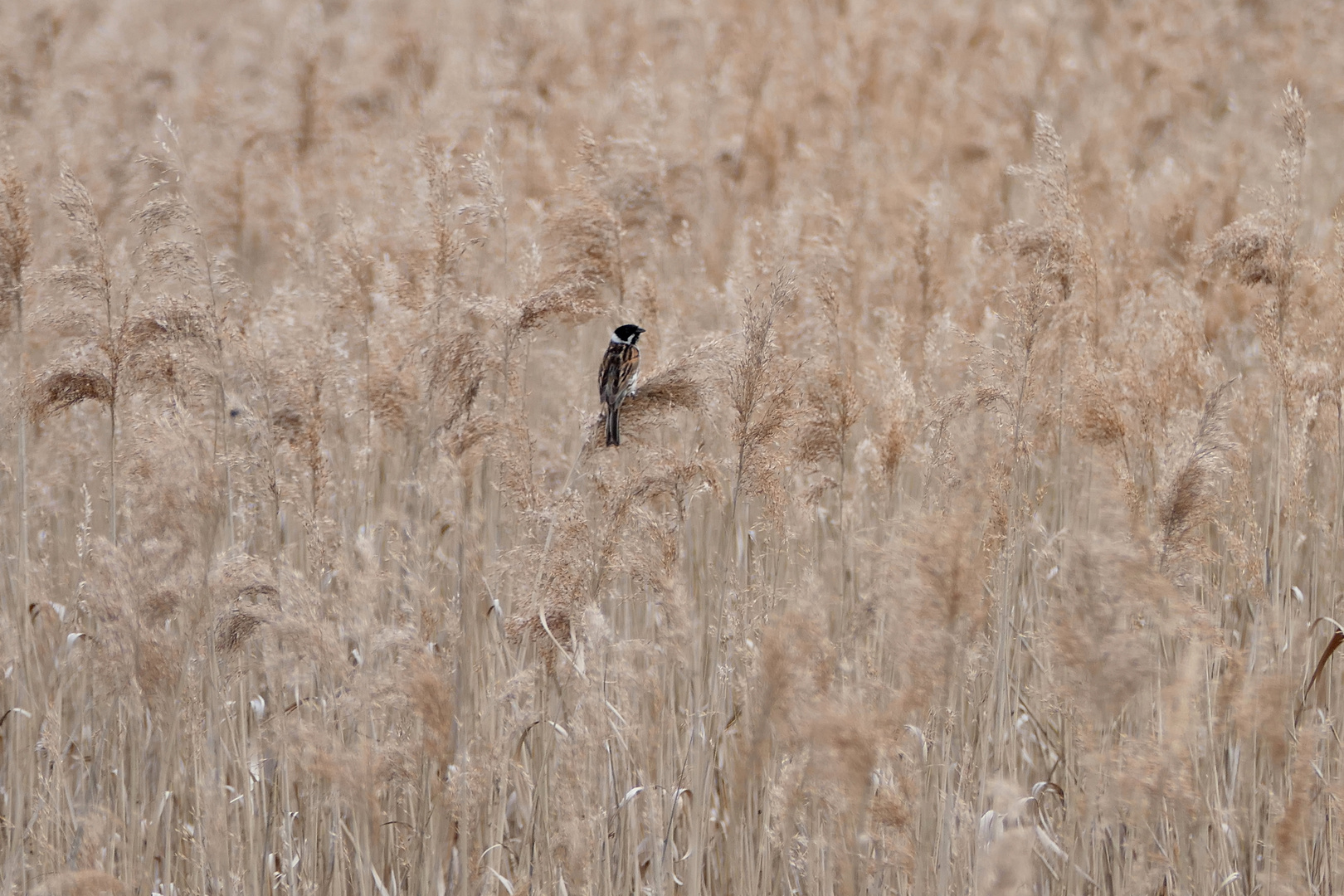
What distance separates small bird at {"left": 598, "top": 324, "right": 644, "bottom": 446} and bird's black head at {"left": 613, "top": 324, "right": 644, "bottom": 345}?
5cm

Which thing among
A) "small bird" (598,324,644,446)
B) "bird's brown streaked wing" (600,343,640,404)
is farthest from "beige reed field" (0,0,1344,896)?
"bird's brown streaked wing" (600,343,640,404)

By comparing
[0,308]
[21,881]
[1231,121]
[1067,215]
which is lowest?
[21,881]

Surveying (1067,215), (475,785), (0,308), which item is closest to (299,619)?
(475,785)

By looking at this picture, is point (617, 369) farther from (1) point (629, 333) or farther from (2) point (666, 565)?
(2) point (666, 565)

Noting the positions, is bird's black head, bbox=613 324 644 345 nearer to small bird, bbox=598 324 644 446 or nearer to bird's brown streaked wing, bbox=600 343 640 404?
small bird, bbox=598 324 644 446

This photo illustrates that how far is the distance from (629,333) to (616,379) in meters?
0.98

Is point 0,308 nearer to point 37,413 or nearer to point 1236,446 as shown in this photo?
point 37,413

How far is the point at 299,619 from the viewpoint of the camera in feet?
6.52

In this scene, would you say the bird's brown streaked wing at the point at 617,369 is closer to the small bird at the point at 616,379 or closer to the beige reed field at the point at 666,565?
the small bird at the point at 616,379

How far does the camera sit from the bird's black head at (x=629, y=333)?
385 centimetres

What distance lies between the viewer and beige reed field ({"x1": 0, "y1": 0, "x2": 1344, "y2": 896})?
199cm

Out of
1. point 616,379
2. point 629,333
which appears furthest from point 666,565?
point 629,333

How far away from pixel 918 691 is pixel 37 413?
7.36 feet

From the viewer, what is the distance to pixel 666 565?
7.33 feet
